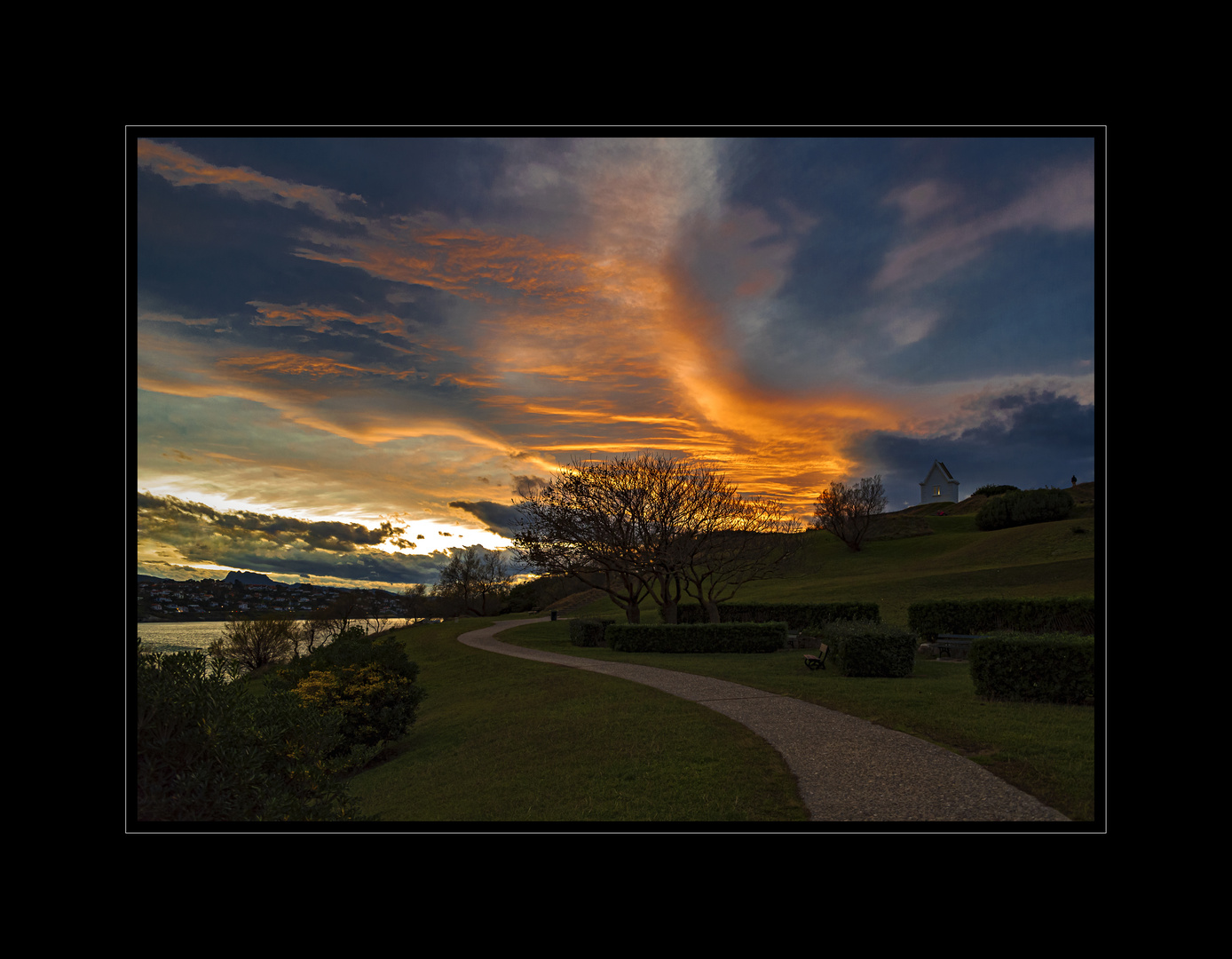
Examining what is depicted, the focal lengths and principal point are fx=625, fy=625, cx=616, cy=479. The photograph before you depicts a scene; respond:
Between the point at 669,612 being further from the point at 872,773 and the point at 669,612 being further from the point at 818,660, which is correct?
the point at 872,773

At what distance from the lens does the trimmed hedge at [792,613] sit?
910 inches

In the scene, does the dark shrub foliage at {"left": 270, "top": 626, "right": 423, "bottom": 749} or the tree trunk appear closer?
the dark shrub foliage at {"left": 270, "top": 626, "right": 423, "bottom": 749}

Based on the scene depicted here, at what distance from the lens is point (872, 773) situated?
236 inches

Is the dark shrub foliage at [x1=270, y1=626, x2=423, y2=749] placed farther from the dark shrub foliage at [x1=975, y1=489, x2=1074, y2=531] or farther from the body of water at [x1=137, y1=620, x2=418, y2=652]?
the dark shrub foliage at [x1=975, y1=489, x2=1074, y2=531]

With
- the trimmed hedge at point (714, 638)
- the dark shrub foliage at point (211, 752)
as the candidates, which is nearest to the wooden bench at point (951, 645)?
the trimmed hedge at point (714, 638)

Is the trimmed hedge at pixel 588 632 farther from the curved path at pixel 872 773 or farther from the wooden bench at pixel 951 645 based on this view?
the curved path at pixel 872 773

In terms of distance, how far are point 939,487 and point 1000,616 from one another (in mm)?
55755

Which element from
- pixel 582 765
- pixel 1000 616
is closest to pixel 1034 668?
pixel 582 765

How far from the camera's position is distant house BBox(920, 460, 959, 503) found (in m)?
67.1

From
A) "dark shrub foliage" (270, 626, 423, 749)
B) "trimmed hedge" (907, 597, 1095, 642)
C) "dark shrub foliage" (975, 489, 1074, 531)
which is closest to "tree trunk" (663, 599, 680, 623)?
"trimmed hedge" (907, 597, 1095, 642)

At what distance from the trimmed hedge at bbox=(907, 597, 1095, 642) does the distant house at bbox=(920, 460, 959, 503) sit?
52.7m
